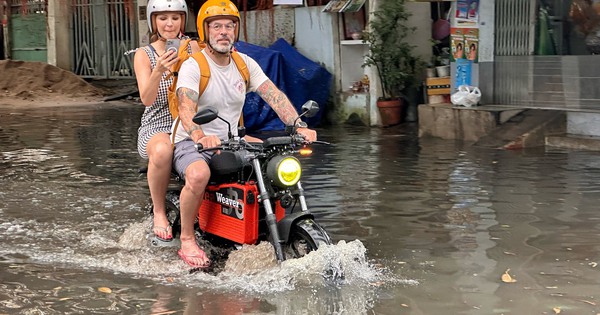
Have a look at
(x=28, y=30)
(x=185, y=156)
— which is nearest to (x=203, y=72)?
(x=185, y=156)

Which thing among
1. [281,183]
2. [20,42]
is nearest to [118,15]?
[20,42]

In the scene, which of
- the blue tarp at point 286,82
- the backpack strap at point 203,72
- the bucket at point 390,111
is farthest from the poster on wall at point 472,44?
the backpack strap at point 203,72

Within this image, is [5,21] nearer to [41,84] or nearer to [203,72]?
[41,84]

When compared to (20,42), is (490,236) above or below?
below

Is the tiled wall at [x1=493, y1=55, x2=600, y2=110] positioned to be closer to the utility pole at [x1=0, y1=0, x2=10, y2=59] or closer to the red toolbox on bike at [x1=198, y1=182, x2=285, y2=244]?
the red toolbox on bike at [x1=198, y1=182, x2=285, y2=244]

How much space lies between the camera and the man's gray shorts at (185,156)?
5684 millimetres

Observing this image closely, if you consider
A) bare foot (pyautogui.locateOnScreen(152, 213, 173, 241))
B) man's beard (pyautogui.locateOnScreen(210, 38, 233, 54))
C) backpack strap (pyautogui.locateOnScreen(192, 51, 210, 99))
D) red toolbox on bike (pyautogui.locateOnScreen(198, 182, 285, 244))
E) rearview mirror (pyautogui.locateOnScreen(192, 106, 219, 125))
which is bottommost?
bare foot (pyautogui.locateOnScreen(152, 213, 173, 241))

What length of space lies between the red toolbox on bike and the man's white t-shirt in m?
0.38

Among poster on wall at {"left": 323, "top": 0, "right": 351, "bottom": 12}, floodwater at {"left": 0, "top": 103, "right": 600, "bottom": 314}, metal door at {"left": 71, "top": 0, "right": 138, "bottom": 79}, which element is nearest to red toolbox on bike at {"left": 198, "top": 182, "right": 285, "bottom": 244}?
floodwater at {"left": 0, "top": 103, "right": 600, "bottom": 314}

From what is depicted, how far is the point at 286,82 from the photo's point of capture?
1455 cm

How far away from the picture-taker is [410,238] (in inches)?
260

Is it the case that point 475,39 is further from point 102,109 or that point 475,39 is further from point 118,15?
point 118,15

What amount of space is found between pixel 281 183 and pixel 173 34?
155 cm

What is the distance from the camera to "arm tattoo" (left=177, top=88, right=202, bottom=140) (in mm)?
5562
